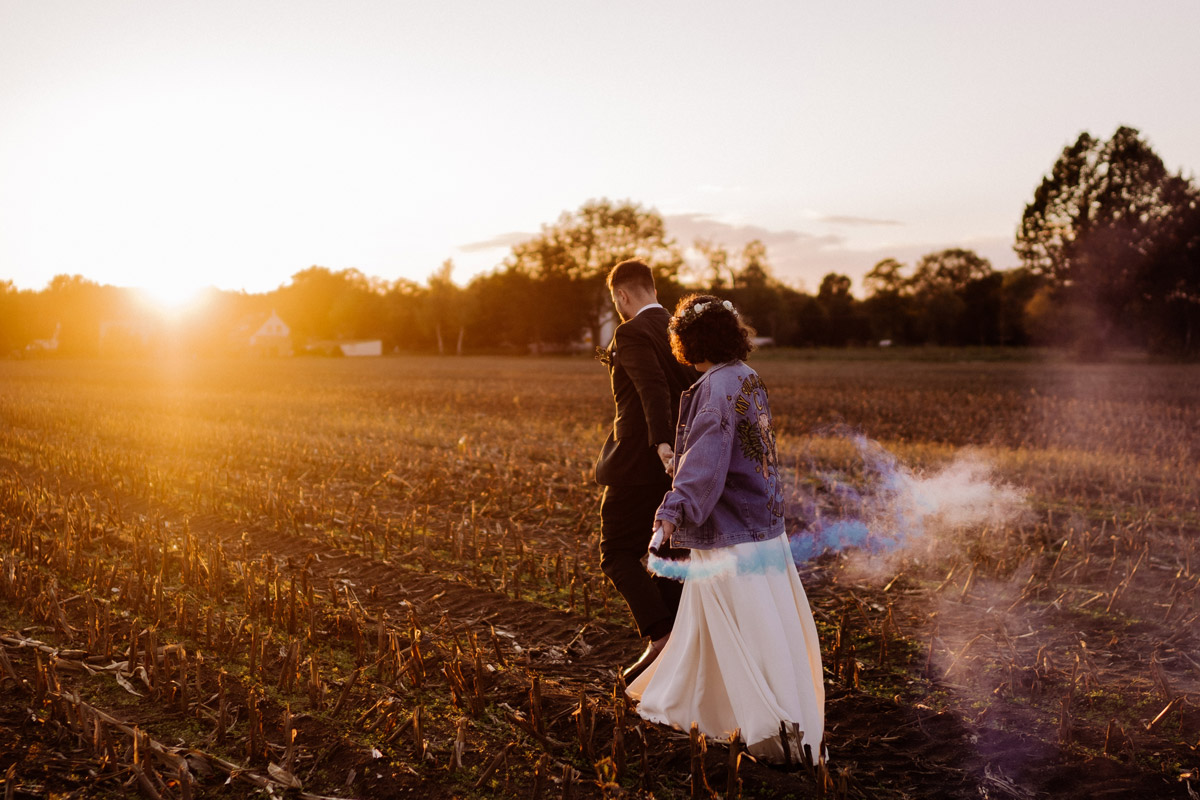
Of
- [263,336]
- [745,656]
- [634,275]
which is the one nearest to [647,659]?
[745,656]

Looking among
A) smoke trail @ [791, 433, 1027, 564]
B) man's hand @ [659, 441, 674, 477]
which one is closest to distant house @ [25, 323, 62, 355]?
smoke trail @ [791, 433, 1027, 564]

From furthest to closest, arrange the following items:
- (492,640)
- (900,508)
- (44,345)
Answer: (44,345), (900,508), (492,640)

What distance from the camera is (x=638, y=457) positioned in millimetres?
4219

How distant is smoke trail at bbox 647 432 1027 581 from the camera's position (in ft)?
24.0

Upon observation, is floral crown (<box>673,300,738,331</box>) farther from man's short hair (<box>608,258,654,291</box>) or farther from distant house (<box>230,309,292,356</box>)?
distant house (<box>230,309,292,356</box>)

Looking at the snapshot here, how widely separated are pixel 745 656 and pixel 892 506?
18.4 feet

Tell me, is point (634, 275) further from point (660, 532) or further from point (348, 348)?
point (348, 348)

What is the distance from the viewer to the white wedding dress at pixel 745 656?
3422 mm

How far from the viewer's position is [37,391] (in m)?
24.6

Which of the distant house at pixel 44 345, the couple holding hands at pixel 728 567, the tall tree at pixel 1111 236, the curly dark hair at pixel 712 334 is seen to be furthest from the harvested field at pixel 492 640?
the distant house at pixel 44 345

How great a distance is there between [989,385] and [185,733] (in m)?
29.1

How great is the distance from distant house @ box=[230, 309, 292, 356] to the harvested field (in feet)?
244

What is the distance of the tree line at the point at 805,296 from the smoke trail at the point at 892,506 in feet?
143

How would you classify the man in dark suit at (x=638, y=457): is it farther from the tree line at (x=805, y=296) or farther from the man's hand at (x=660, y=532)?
the tree line at (x=805, y=296)
